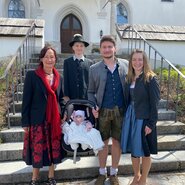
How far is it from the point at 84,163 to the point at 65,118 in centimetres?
90

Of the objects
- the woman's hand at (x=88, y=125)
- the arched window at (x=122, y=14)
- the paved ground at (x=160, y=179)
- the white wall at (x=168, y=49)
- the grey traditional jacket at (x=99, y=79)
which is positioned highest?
the arched window at (x=122, y=14)

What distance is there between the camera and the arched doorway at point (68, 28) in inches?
557

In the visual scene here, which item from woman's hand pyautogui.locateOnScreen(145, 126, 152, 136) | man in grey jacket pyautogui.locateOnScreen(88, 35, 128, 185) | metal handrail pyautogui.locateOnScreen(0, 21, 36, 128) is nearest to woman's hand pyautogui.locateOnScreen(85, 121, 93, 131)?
man in grey jacket pyautogui.locateOnScreen(88, 35, 128, 185)

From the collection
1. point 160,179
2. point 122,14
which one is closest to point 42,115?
point 160,179

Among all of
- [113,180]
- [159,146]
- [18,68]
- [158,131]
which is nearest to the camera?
[113,180]

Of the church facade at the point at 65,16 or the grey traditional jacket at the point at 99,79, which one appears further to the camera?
the church facade at the point at 65,16

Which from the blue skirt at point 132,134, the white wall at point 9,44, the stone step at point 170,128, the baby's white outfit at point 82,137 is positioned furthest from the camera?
the white wall at point 9,44

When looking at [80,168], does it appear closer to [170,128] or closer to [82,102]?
[82,102]

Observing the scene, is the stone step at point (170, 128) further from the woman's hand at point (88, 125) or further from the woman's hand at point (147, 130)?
the woman's hand at point (88, 125)

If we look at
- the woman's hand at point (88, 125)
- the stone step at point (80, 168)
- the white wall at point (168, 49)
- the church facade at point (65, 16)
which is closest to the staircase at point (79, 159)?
the stone step at point (80, 168)

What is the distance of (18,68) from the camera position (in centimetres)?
582

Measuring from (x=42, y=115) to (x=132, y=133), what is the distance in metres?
1.06

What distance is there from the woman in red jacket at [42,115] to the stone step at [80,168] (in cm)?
47

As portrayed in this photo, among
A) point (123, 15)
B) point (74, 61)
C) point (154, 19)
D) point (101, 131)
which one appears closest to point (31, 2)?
point (123, 15)
